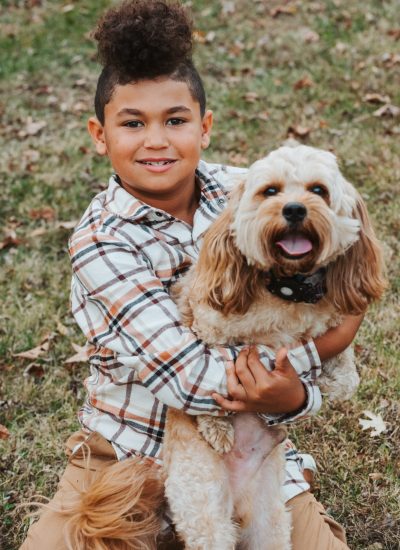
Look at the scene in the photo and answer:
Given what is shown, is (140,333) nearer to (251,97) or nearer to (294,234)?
(294,234)

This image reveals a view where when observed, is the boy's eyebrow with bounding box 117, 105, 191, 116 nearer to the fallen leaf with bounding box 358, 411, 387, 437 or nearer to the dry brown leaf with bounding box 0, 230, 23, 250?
the fallen leaf with bounding box 358, 411, 387, 437

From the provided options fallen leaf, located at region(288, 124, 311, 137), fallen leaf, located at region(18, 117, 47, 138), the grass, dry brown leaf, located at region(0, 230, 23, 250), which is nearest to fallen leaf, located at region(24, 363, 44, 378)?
the grass

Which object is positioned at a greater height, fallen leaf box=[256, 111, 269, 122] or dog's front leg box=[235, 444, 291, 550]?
dog's front leg box=[235, 444, 291, 550]

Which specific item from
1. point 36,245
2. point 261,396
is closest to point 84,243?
point 261,396

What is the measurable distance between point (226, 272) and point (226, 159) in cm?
430

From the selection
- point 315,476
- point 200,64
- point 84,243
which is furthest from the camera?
point 200,64

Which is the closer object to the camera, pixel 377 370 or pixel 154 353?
pixel 154 353

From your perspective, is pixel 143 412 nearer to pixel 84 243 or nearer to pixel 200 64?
pixel 84 243

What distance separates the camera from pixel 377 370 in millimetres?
4160

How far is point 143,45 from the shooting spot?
2918 mm

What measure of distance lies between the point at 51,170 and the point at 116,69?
4013 millimetres

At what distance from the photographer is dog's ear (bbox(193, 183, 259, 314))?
2.62 m

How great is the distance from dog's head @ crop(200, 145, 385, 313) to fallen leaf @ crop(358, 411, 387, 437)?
1.34 metres

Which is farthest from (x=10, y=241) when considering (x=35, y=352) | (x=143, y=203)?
(x=143, y=203)
